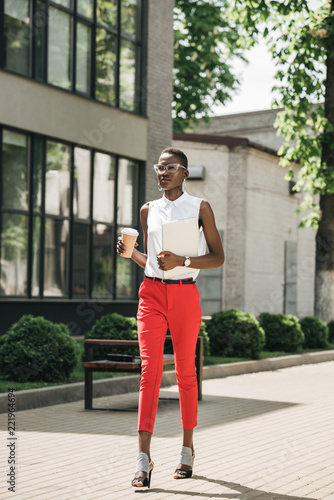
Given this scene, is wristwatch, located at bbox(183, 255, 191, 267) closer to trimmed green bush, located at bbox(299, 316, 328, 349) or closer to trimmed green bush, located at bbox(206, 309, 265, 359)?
trimmed green bush, located at bbox(206, 309, 265, 359)

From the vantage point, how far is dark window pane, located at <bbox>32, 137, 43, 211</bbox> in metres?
18.1

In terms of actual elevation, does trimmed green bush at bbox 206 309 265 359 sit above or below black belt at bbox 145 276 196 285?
below

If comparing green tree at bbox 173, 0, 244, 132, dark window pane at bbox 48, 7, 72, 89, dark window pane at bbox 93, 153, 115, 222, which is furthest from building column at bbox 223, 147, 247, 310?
dark window pane at bbox 48, 7, 72, 89

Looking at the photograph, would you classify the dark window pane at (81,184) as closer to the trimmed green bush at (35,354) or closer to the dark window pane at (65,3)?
the dark window pane at (65,3)

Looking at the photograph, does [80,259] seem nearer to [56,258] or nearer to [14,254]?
[56,258]

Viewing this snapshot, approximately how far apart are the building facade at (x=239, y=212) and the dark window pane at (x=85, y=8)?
350 inches

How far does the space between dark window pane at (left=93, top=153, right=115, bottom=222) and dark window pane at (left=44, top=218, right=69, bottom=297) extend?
4.41 ft

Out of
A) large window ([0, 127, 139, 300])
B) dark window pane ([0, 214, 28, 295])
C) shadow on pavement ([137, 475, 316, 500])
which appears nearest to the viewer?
shadow on pavement ([137, 475, 316, 500])

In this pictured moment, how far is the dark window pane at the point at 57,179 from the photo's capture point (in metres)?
18.6

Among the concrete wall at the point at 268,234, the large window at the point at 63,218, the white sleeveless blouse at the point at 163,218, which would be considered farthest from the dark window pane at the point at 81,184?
the white sleeveless blouse at the point at 163,218

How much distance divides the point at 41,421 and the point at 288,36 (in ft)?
49.3

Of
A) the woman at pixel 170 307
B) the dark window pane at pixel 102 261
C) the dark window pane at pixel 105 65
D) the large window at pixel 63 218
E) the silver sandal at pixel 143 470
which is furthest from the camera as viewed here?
the dark window pane at pixel 105 65

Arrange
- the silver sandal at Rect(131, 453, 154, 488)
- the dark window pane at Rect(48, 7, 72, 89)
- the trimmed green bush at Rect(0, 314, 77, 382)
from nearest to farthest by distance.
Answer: the silver sandal at Rect(131, 453, 154, 488)
the trimmed green bush at Rect(0, 314, 77, 382)
the dark window pane at Rect(48, 7, 72, 89)

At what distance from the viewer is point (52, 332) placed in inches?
425
